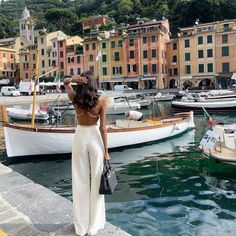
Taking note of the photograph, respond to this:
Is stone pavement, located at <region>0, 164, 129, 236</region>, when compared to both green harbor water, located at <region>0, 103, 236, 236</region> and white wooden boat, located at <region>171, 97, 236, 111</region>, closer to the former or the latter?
green harbor water, located at <region>0, 103, 236, 236</region>

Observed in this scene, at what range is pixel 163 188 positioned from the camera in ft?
33.8

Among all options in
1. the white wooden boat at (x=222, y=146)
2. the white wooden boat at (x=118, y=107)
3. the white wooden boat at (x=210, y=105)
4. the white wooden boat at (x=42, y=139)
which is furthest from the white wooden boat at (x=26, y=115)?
the white wooden boat at (x=222, y=146)

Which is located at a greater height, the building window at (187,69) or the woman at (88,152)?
the building window at (187,69)

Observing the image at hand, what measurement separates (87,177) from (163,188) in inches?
243

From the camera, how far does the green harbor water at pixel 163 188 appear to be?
24.9ft

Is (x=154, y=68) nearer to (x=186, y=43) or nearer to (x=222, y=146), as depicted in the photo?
(x=186, y=43)

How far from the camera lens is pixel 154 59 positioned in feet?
202

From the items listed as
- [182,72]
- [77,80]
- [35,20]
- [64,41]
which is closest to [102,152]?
[77,80]

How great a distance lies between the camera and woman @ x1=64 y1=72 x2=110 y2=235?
14.4 feet

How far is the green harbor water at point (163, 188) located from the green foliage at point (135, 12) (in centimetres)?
6513

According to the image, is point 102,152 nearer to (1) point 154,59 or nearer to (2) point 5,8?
(1) point 154,59

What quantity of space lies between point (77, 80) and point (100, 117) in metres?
0.51

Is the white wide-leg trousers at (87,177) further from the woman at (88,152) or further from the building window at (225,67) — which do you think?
the building window at (225,67)

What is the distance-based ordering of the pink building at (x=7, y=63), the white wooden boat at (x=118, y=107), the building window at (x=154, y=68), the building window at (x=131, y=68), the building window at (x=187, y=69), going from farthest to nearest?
the pink building at (x=7, y=63)
the building window at (x=131, y=68)
the building window at (x=154, y=68)
the building window at (x=187, y=69)
the white wooden boat at (x=118, y=107)
